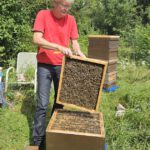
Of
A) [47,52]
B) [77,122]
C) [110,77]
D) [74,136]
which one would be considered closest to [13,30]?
[110,77]

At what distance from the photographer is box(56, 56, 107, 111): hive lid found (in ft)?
12.1

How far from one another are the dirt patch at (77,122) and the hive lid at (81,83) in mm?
84

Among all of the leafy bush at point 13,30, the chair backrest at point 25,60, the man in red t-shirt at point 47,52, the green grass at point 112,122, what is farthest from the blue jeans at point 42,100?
the leafy bush at point 13,30

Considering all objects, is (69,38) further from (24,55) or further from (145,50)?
(145,50)

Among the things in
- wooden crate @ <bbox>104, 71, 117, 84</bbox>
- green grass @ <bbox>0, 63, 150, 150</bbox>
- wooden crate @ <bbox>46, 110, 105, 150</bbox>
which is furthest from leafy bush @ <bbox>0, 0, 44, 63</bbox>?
wooden crate @ <bbox>46, 110, 105, 150</bbox>

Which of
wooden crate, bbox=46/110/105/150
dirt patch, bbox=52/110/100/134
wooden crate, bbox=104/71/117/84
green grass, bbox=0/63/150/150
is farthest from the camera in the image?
wooden crate, bbox=104/71/117/84

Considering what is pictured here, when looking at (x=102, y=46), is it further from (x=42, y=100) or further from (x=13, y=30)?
(x=42, y=100)

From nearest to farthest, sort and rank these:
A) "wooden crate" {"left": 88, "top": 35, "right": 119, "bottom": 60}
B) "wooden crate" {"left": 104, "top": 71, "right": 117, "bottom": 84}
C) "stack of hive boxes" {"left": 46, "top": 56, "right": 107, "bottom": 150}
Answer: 1. "stack of hive boxes" {"left": 46, "top": 56, "right": 107, "bottom": 150}
2. "wooden crate" {"left": 88, "top": 35, "right": 119, "bottom": 60}
3. "wooden crate" {"left": 104, "top": 71, "right": 117, "bottom": 84}

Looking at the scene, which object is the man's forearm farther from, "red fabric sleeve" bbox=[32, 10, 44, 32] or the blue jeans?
the blue jeans

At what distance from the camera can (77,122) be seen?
138 inches

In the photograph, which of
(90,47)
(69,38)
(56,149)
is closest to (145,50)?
(90,47)

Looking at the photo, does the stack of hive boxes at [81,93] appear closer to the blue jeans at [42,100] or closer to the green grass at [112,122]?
the blue jeans at [42,100]

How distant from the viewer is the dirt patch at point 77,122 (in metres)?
3.30

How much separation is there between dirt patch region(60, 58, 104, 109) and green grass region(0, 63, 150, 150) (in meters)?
0.71
